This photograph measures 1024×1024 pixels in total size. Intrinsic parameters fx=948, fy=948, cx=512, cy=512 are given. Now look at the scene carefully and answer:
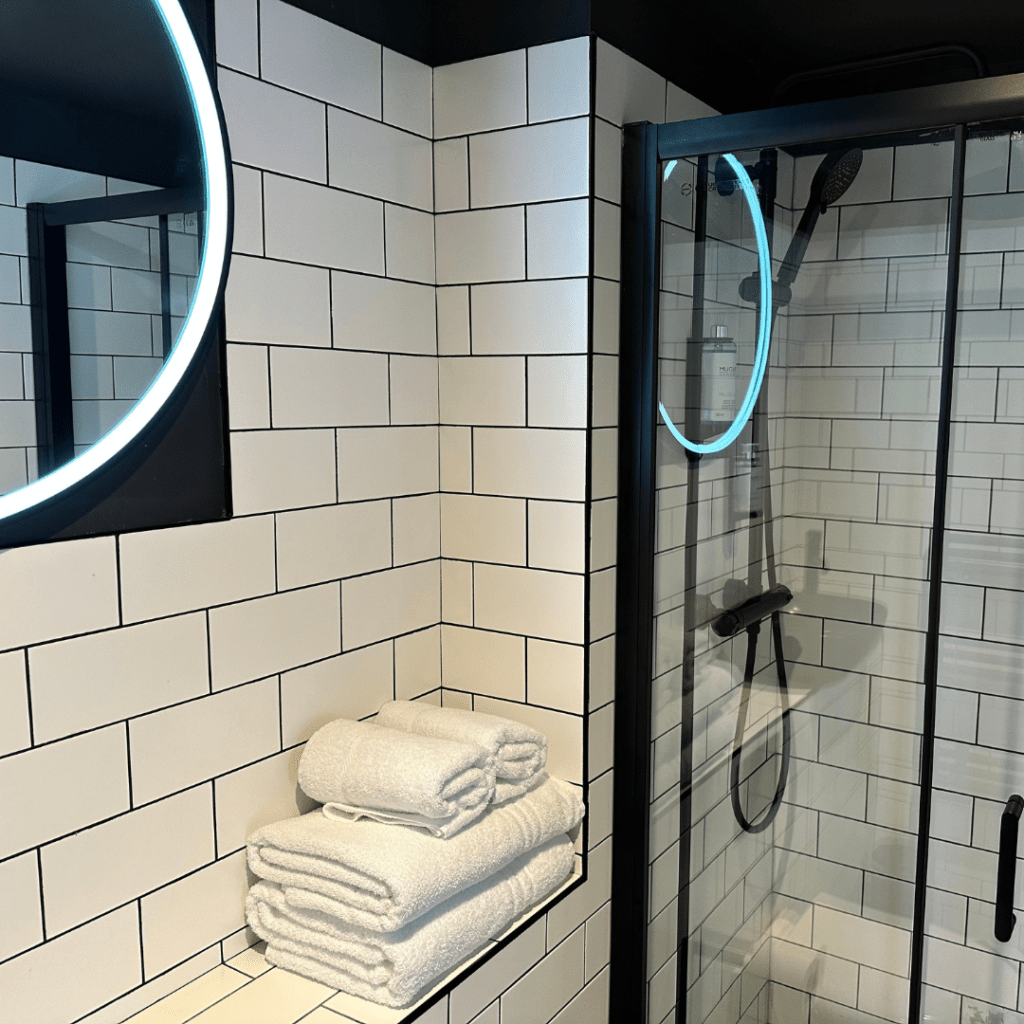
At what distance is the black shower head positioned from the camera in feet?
4.12

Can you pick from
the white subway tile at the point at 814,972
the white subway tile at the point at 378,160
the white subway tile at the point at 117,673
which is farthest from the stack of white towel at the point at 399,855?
the white subway tile at the point at 378,160

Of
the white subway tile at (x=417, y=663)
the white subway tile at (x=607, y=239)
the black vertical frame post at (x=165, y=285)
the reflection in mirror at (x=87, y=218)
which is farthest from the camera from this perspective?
the white subway tile at (x=417, y=663)

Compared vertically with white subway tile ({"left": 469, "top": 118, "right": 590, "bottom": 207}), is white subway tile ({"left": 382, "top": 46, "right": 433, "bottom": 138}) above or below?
above

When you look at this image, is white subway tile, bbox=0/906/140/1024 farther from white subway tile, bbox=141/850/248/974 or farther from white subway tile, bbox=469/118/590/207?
white subway tile, bbox=469/118/590/207

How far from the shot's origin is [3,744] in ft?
3.11

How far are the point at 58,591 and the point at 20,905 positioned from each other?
0.32 m

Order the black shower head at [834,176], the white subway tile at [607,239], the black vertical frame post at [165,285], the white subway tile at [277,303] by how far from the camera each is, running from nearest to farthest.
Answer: the black vertical frame post at [165,285] → the white subway tile at [277,303] → the black shower head at [834,176] → the white subway tile at [607,239]

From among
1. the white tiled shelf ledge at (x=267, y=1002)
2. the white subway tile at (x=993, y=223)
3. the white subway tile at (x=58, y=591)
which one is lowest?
the white tiled shelf ledge at (x=267, y=1002)

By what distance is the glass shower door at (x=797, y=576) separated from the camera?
49.8 inches

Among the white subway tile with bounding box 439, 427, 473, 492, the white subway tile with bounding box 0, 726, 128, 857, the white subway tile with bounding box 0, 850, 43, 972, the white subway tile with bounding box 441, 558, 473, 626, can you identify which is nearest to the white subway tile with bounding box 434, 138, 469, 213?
the white subway tile with bounding box 439, 427, 473, 492

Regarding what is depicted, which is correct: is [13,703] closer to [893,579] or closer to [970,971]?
→ [893,579]

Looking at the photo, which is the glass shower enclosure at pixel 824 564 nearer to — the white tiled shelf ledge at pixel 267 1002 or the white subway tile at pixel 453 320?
the white subway tile at pixel 453 320

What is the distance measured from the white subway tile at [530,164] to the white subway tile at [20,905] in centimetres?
105

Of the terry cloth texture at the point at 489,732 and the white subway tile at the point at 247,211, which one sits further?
the terry cloth texture at the point at 489,732
